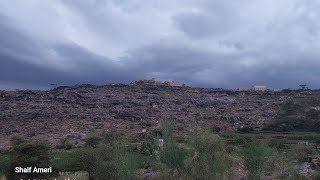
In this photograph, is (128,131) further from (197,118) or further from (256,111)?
(256,111)

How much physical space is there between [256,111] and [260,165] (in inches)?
4100

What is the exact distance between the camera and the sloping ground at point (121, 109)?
11506 centimetres

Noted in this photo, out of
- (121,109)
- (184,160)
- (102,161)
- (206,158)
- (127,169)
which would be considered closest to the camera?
(206,158)

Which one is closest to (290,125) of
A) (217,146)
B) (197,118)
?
(197,118)

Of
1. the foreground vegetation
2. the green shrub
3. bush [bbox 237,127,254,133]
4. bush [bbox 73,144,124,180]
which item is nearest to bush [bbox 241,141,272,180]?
the foreground vegetation

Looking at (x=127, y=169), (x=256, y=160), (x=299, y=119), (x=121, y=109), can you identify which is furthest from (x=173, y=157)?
(x=121, y=109)

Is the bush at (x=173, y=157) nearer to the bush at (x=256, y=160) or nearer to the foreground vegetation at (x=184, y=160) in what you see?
the foreground vegetation at (x=184, y=160)

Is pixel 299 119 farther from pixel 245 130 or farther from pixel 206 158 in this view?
pixel 206 158

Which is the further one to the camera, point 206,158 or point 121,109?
point 121,109

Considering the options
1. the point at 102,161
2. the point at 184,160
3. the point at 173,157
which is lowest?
the point at 102,161

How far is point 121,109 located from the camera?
146 m

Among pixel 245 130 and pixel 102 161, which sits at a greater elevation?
pixel 102 161

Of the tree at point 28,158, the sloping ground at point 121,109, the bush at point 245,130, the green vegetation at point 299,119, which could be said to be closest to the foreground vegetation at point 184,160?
the tree at point 28,158

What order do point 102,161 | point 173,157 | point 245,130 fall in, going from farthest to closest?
point 245,130
point 102,161
point 173,157
